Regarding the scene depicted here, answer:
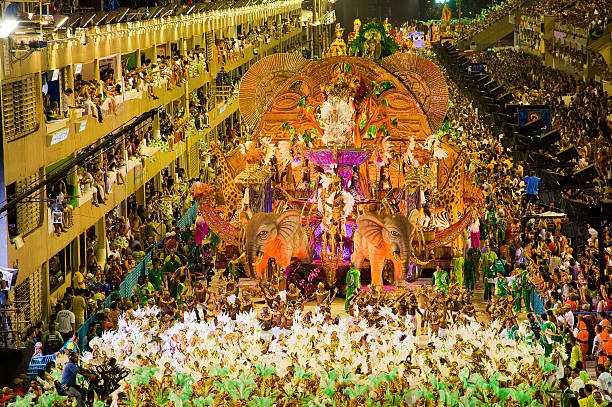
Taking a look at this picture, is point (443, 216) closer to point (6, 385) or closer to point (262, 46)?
point (6, 385)

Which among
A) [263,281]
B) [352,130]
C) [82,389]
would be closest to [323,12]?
[352,130]

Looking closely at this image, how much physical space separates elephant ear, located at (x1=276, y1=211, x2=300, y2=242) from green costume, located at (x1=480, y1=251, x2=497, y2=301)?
14.1 feet

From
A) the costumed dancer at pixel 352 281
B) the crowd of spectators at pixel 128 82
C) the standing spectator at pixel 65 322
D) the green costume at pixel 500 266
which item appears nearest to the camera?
the standing spectator at pixel 65 322

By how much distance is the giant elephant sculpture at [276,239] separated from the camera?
3009 centimetres

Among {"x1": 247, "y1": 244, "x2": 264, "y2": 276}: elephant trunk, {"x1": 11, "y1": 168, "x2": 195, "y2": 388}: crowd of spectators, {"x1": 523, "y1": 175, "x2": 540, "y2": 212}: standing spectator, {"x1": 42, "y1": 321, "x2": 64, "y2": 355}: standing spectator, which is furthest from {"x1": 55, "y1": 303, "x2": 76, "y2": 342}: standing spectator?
{"x1": 523, "y1": 175, "x2": 540, "y2": 212}: standing spectator

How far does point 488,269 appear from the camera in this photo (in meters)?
30.0

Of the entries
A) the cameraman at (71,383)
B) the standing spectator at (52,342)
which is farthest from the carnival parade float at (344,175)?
the cameraman at (71,383)

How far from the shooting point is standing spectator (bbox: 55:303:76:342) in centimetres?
2504

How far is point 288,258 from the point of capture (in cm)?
3016

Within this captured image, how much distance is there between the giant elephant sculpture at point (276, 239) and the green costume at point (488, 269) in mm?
4024

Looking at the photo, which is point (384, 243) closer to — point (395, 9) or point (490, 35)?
point (490, 35)

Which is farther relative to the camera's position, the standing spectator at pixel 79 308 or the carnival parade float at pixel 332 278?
the standing spectator at pixel 79 308

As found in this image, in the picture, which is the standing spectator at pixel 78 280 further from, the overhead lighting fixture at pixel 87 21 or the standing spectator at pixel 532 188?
the standing spectator at pixel 532 188

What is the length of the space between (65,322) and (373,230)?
776 centimetres
